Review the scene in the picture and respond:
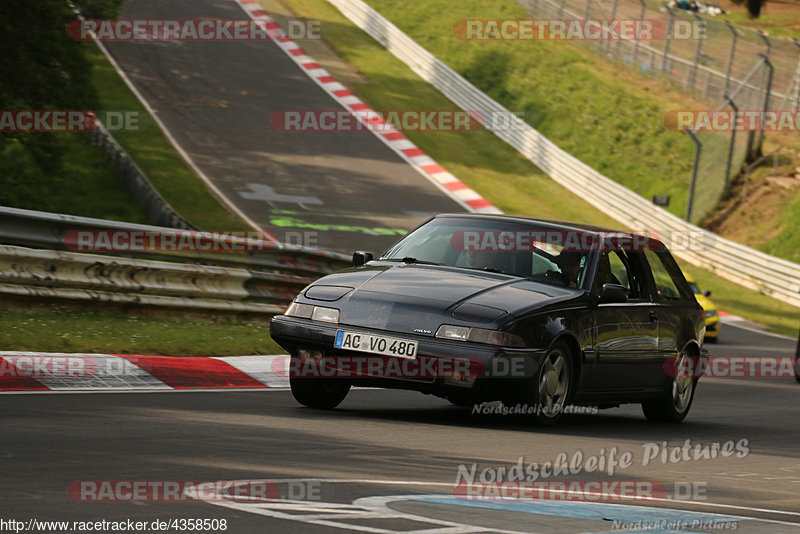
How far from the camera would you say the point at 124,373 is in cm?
945

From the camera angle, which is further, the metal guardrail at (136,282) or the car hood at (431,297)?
the metal guardrail at (136,282)

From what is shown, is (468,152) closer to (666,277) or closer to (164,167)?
(164,167)

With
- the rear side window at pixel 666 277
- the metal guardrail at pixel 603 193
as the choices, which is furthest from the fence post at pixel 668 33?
the rear side window at pixel 666 277

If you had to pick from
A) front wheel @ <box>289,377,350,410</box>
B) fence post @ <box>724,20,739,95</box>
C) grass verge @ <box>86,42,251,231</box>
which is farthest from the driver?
fence post @ <box>724,20,739,95</box>

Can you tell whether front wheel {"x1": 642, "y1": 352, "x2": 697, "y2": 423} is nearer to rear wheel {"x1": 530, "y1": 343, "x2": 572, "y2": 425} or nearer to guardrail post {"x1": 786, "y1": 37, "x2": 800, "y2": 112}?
rear wheel {"x1": 530, "y1": 343, "x2": 572, "y2": 425}

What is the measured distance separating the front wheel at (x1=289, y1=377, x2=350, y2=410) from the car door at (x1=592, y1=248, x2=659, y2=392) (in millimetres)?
1868

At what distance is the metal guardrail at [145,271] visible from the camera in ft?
37.0

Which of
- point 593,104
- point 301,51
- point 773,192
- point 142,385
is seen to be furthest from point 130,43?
point 142,385

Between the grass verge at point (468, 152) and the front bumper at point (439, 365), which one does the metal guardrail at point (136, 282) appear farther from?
the grass verge at point (468, 152)

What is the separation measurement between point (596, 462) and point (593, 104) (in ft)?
117

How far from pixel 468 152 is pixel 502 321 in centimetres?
2981

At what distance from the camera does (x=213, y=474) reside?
582 centimetres

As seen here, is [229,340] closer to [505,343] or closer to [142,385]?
Answer: [142,385]

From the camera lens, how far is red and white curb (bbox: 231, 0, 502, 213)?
3253cm
